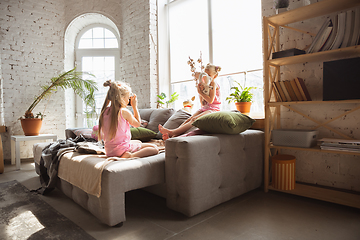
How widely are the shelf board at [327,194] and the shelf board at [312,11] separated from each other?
5.38 feet

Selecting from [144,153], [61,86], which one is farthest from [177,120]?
[61,86]

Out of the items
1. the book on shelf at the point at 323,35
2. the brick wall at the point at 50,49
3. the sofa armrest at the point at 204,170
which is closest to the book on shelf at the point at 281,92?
the book on shelf at the point at 323,35

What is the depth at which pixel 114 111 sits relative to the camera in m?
2.12

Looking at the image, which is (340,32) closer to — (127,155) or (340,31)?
(340,31)

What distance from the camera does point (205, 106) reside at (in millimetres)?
2902

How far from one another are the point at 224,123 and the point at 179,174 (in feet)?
1.97

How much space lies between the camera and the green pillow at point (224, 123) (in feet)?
6.93

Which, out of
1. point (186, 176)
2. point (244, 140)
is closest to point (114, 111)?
point (186, 176)

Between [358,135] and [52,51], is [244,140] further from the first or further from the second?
[52,51]

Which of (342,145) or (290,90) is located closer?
(342,145)

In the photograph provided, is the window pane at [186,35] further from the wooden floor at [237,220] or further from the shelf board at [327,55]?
the wooden floor at [237,220]

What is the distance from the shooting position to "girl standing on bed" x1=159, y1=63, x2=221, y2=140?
2.80m

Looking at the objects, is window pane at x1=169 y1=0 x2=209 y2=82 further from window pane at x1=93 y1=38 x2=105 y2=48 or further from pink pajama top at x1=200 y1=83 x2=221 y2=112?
window pane at x1=93 y1=38 x2=105 y2=48

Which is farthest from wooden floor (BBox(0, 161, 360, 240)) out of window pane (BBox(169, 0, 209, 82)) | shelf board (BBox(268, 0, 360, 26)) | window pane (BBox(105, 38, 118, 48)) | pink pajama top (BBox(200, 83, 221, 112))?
window pane (BBox(105, 38, 118, 48))
